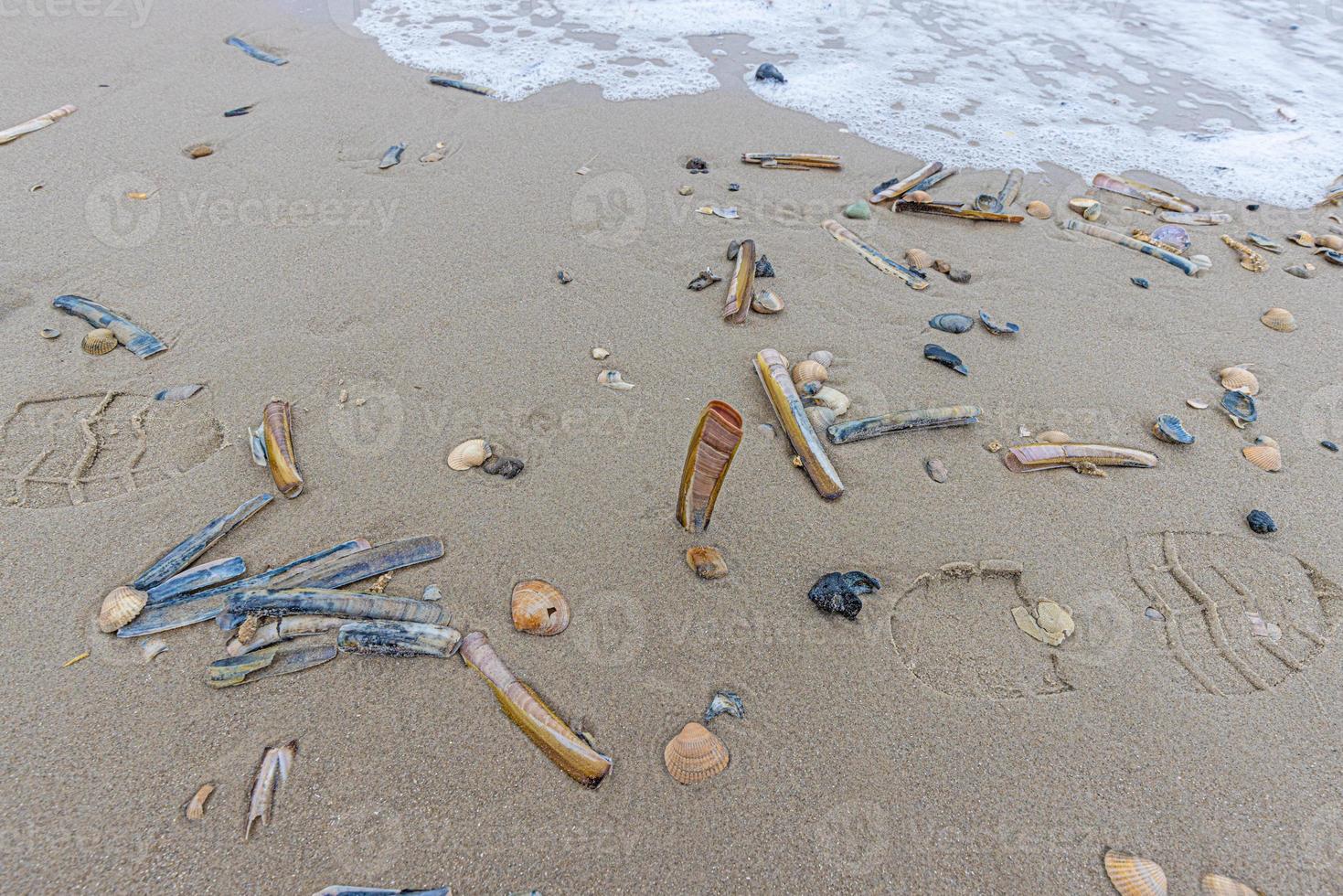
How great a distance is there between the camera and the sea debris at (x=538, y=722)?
203 centimetres

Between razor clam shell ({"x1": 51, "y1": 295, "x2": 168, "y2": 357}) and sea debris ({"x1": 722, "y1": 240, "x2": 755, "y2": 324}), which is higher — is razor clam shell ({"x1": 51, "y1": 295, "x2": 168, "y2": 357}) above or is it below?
below

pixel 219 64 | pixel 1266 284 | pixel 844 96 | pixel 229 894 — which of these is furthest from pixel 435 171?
pixel 1266 284

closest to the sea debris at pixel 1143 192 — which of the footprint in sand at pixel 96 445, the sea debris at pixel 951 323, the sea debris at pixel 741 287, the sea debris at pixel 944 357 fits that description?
the sea debris at pixel 951 323

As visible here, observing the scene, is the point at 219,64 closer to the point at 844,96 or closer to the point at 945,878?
the point at 844,96

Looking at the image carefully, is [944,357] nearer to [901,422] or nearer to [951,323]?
[951,323]

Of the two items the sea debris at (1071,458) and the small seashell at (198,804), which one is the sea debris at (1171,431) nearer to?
the sea debris at (1071,458)

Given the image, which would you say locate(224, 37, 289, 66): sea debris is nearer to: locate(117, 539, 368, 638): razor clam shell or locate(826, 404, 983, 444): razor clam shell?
locate(117, 539, 368, 638): razor clam shell

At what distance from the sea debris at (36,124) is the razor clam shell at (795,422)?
21.4ft

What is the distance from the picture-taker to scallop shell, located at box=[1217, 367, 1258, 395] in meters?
3.62

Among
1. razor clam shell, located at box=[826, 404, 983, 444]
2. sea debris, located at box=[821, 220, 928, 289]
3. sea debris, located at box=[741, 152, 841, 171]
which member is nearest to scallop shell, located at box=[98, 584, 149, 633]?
razor clam shell, located at box=[826, 404, 983, 444]

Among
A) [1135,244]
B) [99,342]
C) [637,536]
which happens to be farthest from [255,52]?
[1135,244]

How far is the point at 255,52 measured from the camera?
21.3 ft

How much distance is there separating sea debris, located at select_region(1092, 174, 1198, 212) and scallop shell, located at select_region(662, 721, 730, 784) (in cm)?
598

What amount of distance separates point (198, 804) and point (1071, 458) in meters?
3.81
